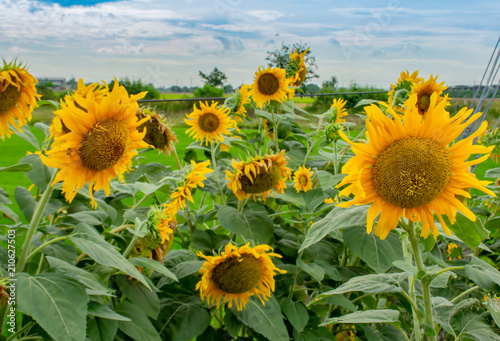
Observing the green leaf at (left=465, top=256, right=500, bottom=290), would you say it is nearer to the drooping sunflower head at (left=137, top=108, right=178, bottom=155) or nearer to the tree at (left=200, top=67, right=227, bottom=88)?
the drooping sunflower head at (left=137, top=108, right=178, bottom=155)

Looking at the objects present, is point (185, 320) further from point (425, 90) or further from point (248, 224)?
point (425, 90)

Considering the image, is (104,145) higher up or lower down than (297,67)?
lower down

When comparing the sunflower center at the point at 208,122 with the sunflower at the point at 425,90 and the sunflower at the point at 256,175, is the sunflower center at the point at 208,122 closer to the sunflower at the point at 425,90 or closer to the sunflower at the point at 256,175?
the sunflower at the point at 256,175

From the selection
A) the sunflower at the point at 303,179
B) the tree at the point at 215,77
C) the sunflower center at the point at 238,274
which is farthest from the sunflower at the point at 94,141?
the tree at the point at 215,77

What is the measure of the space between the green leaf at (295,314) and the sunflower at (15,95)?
79cm

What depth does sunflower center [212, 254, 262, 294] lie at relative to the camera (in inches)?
40.6

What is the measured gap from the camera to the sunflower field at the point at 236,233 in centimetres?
69

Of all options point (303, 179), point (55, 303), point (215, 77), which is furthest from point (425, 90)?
point (215, 77)

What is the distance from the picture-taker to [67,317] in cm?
71

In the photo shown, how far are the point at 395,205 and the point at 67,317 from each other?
0.56 metres

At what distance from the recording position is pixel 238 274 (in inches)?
40.7

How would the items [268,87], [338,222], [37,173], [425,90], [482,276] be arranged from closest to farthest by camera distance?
[338,222]
[482,276]
[37,173]
[425,90]
[268,87]

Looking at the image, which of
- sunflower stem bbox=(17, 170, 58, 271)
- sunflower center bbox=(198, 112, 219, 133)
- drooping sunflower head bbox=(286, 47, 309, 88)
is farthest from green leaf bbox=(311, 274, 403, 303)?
drooping sunflower head bbox=(286, 47, 309, 88)

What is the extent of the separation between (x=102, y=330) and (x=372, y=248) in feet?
2.14
